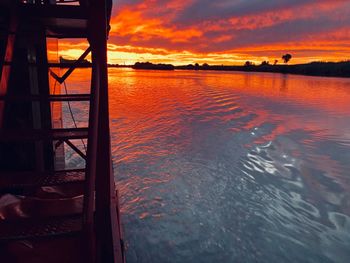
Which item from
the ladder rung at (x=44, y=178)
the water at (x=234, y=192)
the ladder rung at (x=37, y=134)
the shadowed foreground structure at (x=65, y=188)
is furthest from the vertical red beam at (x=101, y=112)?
the water at (x=234, y=192)

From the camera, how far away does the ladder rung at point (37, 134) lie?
2.70 m

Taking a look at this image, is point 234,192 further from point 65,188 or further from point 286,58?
point 286,58

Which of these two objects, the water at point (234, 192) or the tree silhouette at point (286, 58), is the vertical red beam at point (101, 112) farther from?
the tree silhouette at point (286, 58)

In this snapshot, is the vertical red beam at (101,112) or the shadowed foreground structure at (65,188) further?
the vertical red beam at (101,112)

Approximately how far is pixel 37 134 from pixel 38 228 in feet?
3.68

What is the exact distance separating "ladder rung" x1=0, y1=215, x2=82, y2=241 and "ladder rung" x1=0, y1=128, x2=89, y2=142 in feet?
2.90

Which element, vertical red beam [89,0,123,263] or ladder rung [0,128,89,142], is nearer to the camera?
vertical red beam [89,0,123,263]

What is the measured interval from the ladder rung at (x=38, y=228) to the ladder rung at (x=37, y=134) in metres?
0.88

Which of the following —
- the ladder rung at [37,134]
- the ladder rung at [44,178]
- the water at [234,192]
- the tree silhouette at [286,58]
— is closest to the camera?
the ladder rung at [37,134]

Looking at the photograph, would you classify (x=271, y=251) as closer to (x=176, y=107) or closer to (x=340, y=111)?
(x=176, y=107)

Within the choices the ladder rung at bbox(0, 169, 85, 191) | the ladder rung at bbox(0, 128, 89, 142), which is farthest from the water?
the ladder rung at bbox(0, 128, 89, 142)

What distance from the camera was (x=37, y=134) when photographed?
2908 mm

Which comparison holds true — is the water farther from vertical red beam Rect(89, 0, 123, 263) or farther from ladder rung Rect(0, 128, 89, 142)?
ladder rung Rect(0, 128, 89, 142)

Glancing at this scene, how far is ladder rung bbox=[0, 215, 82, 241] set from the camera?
6.84ft
